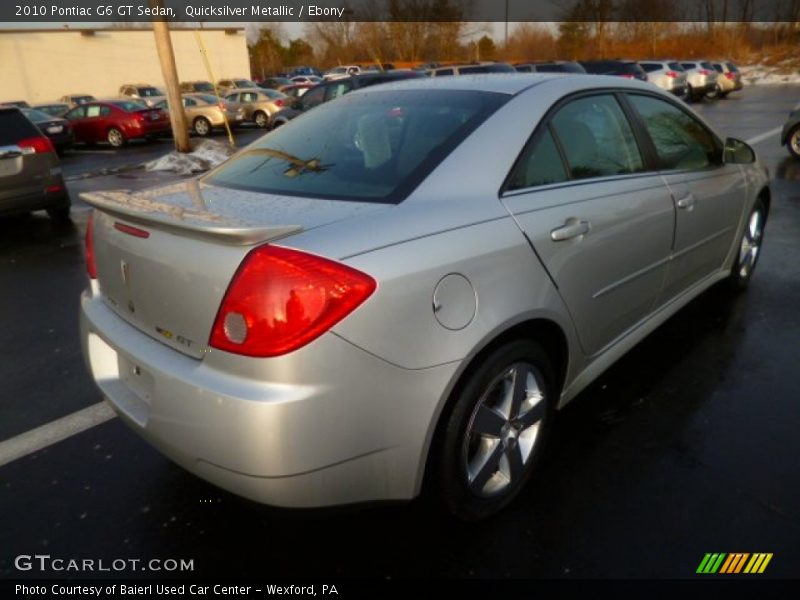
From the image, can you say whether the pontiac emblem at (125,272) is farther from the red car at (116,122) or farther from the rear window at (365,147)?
the red car at (116,122)

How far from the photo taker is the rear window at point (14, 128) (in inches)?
283

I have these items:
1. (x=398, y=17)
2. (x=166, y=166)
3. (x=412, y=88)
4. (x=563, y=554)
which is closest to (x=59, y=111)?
(x=166, y=166)

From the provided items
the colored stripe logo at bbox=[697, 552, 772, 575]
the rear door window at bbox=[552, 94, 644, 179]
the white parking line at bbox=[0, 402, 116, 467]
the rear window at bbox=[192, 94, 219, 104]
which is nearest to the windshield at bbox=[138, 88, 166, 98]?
the rear window at bbox=[192, 94, 219, 104]

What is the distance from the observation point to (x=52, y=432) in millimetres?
3031

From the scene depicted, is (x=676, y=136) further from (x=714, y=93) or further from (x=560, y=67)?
(x=714, y=93)

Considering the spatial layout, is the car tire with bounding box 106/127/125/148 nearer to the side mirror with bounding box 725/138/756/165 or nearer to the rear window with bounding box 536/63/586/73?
the rear window with bounding box 536/63/586/73

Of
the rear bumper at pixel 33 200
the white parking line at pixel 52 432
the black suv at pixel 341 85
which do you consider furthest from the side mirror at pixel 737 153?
the black suv at pixel 341 85

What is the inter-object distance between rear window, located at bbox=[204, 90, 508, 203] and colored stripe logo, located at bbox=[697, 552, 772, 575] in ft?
5.33

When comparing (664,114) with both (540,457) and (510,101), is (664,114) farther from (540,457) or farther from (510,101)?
(540,457)

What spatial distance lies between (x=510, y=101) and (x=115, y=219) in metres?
1.60

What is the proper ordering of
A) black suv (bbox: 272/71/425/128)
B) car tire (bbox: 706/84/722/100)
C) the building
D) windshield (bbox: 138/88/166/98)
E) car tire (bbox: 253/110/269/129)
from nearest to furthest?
black suv (bbox: 272/71/425/128) → car tire (bbox: 253/110/269/129) → car tire (bbox: 706/84/722/100) → windshield (bbox: 138/88/166/98) → the building

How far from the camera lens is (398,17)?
51.2 meters

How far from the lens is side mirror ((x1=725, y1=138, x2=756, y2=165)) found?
3782 mm

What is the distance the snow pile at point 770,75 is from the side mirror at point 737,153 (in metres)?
43.6
